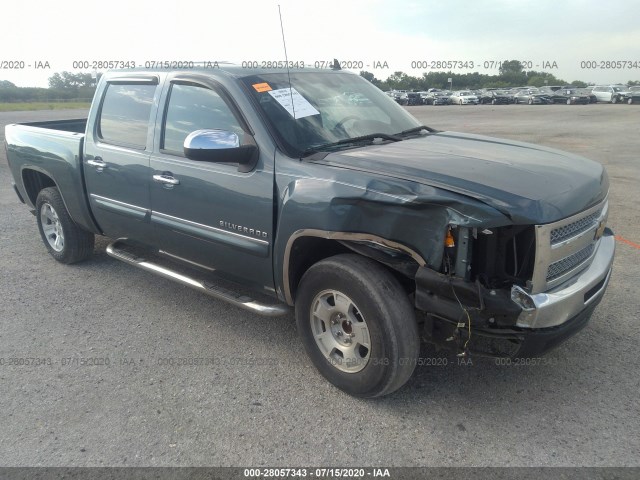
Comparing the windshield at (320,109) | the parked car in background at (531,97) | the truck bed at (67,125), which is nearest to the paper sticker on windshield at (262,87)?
the windshield at (320,109)

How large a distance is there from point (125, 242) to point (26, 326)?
1030mm

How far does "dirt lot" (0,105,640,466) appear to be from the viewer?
8.95 feet

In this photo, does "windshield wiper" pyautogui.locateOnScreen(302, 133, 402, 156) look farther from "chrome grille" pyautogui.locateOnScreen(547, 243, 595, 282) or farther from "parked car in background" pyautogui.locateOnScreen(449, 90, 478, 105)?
"parked car in background" pyautogui.locateOnScreen(449, 90, 478, 105)

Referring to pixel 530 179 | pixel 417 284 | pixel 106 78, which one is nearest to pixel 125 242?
pixel 106 78

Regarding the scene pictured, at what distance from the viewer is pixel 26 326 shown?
13.7 ft

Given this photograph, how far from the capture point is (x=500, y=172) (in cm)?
293

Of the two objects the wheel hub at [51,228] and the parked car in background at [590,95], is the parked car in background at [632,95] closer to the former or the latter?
the parked car in background at [590,95]

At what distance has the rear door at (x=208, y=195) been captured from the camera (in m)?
3.40

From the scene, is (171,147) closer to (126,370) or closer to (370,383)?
(126,370)

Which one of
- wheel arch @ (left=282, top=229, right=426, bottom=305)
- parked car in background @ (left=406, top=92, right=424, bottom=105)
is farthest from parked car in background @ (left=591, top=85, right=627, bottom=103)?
wheel arch @ (left=282, top=229, right=426, bottom=305)

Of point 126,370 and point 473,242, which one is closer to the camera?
point 473,242

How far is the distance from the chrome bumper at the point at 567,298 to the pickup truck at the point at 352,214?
12 mm

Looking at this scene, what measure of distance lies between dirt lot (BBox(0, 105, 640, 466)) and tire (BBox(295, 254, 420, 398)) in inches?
7.2

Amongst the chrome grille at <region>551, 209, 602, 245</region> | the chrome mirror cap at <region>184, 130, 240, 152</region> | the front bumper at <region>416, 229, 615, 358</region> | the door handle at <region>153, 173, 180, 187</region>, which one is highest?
the chrome mirror cap at <region>184, 130, 240, 152</region>
